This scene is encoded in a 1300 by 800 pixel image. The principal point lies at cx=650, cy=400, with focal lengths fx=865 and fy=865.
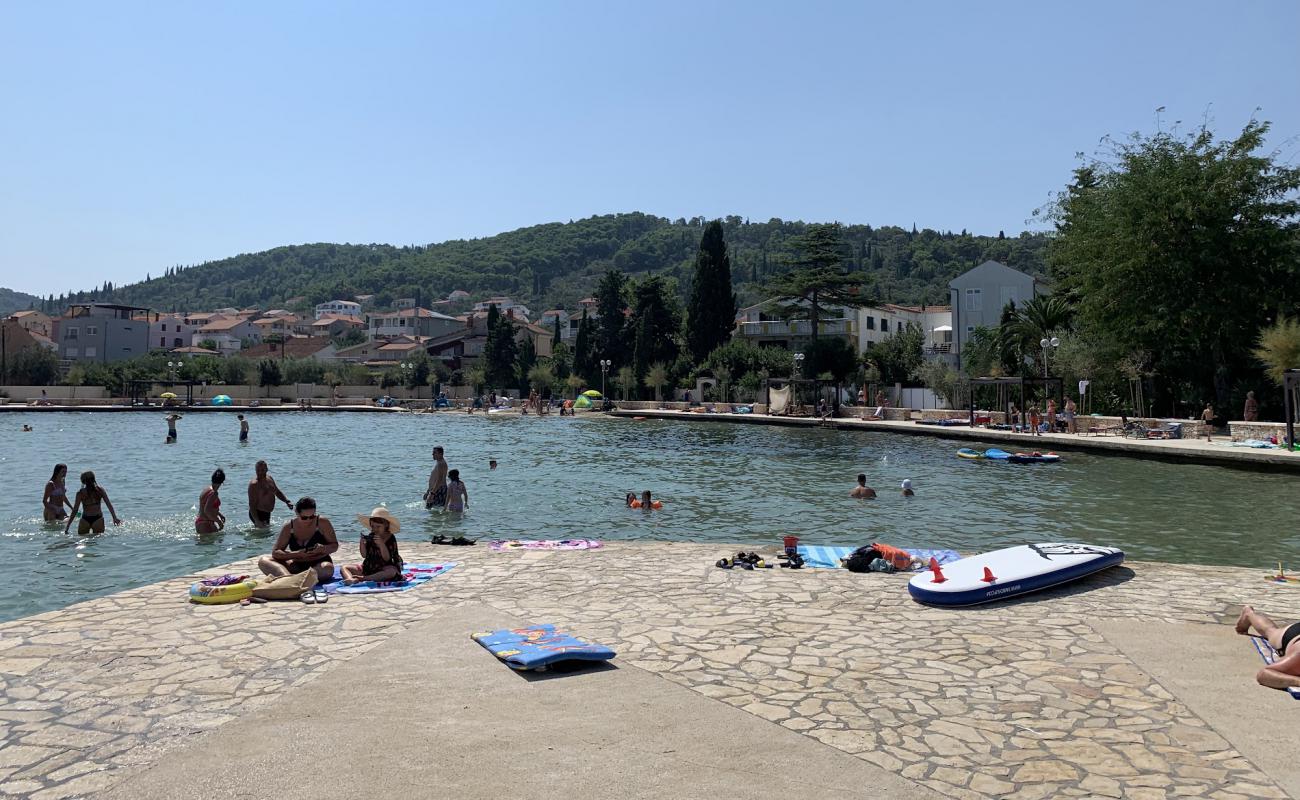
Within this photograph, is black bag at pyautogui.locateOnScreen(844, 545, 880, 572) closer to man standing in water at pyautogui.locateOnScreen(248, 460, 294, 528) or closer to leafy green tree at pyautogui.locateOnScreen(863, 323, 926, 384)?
man standing in water at pyautogui.locateOnScreen(248, 460, 294, 528)

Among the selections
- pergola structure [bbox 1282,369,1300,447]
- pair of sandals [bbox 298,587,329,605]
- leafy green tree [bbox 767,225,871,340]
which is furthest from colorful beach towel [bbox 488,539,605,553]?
leafy green tree [bbox 767,225,871,340]

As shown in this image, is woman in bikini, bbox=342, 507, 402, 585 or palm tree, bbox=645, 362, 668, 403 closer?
woman in bikini, bbox=342, 507, 402, 585

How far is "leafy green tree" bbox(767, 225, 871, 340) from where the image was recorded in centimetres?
6044

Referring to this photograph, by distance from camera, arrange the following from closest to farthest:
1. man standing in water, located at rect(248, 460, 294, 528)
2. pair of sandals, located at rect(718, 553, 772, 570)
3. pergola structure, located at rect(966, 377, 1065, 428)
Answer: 1. pair of sandals, located at rect(718, 553, 772, 570)
2. man standing in water, located at rect(248, 460, 294, 528)
3. pergola structure, located at rect(966, 377, 1065, 428)

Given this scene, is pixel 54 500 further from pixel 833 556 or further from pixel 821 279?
pixel 821 279

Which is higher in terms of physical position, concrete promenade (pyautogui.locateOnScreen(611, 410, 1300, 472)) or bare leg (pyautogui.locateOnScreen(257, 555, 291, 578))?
concrete promenade (pyautogui.locateOnScreen(611, 410, 1300, 472))

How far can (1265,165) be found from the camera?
32844 millimetres

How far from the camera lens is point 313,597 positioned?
334 inches

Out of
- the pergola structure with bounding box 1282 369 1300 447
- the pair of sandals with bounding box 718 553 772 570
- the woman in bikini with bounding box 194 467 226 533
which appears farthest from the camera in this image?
the pergola structure with bounding box 1282 369 1300 447

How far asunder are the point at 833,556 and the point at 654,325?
60846 mm

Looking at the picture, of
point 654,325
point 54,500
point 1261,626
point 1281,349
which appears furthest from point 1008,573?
point 654,325

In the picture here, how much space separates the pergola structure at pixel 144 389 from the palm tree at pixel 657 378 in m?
37.9

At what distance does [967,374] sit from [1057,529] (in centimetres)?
3644

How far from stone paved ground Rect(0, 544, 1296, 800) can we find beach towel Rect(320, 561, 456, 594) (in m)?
0.29
